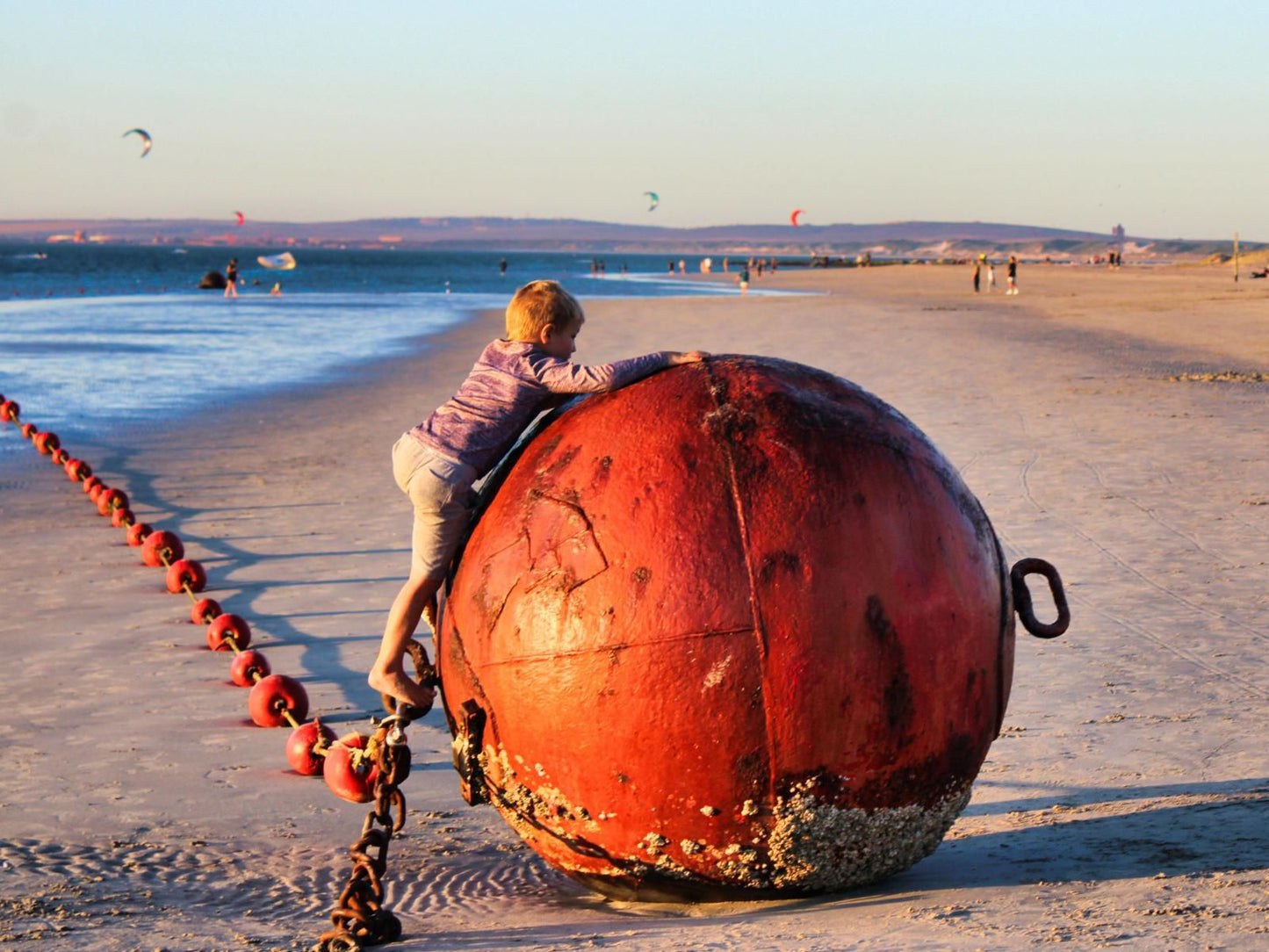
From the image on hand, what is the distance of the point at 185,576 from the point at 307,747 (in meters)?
3.64

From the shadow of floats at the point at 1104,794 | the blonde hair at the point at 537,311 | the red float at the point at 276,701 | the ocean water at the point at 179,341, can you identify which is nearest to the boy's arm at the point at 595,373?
the blonde hair at the point at 537,311

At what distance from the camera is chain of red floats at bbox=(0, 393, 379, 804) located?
5.25m

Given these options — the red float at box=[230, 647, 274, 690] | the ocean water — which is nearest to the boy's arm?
the red float at box=[230, 647, 274, 690]

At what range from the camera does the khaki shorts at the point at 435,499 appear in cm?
465

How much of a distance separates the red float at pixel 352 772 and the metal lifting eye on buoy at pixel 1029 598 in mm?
2307

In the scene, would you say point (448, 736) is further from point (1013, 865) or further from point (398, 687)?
point (1013, 865)

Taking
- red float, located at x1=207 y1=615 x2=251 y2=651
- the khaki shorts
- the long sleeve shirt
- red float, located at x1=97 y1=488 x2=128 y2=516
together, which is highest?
the long sleeve shirt

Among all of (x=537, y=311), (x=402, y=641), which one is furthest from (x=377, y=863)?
(x=537, y=311)

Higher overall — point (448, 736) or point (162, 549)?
point (162, 549)

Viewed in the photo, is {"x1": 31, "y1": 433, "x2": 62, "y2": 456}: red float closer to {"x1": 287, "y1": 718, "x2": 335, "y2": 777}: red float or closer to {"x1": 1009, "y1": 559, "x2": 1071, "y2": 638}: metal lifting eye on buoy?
{"x1": 287, "y1": 718, "x2": 335, "y2": 777}: red float

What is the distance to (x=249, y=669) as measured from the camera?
285 inches

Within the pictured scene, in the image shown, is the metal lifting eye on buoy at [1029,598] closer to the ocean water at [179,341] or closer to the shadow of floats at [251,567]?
the shadow of floats at [251,567]

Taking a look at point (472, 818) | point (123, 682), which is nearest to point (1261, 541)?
point (472, 818)

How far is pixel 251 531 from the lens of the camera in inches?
446
